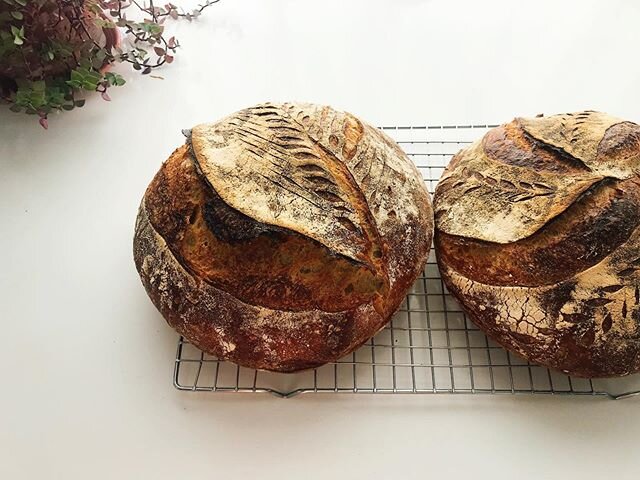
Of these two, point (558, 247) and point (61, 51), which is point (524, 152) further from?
point (61, 51)

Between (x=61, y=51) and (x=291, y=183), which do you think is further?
(x=61, y=51)

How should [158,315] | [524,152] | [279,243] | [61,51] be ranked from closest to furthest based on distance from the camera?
[279,243], [524,152], [158,315], [61,51]

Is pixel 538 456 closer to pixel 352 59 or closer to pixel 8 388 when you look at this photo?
pixel 8 388

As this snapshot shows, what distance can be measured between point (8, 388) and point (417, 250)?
1080 mm

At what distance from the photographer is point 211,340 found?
1.35 meters

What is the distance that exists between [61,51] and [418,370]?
4.66 feet

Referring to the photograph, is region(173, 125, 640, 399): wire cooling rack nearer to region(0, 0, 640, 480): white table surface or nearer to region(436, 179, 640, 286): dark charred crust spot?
region(0, 0, 640, 480): white table surface

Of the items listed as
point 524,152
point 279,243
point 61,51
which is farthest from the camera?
point 61,51

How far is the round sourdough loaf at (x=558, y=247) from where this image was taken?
1299 millimetres

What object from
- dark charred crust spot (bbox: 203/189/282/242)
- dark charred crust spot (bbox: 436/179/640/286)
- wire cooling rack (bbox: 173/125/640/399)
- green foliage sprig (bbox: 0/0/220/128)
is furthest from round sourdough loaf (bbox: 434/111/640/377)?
green foliage sprig (bbox: 0/0/220/128)

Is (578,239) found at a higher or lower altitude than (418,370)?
higher

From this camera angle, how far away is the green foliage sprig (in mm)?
1750

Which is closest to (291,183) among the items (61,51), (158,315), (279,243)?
(279,243)

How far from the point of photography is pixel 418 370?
148 cm
